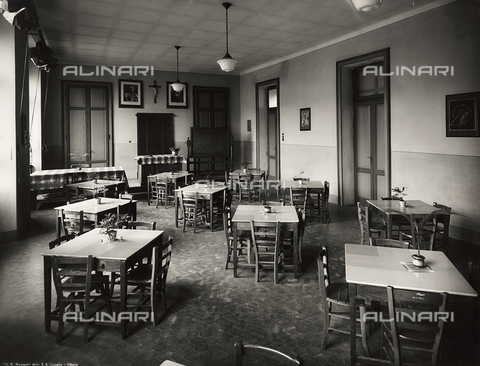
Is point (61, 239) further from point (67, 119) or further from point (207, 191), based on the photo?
point (67, 119)

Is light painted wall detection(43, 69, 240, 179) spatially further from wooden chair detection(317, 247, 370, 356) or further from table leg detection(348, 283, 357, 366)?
table leg detection(348, 283, 357, 366)

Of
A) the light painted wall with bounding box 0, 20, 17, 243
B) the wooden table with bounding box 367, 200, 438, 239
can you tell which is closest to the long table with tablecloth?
the light painted wall with bounding box 0, 20, 17, 243

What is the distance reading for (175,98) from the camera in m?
13.2

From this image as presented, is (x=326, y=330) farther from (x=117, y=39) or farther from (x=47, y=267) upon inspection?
(x=117, y=39)

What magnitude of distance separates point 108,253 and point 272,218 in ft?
7.22

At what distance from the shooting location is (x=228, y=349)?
3154 mm

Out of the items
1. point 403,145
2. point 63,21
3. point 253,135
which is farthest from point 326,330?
point 253,135

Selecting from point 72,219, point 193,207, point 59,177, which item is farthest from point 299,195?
point 59,177

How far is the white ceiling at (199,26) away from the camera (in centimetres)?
680

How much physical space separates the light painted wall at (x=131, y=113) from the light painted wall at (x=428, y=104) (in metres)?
4.98

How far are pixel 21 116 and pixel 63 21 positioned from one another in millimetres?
2369

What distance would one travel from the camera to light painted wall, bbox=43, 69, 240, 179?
1159 centimetres

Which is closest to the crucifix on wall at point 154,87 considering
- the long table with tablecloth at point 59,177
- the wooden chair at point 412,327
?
the long table with tablecloth at point 59,177

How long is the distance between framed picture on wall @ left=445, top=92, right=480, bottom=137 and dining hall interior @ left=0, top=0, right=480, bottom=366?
0.02m
